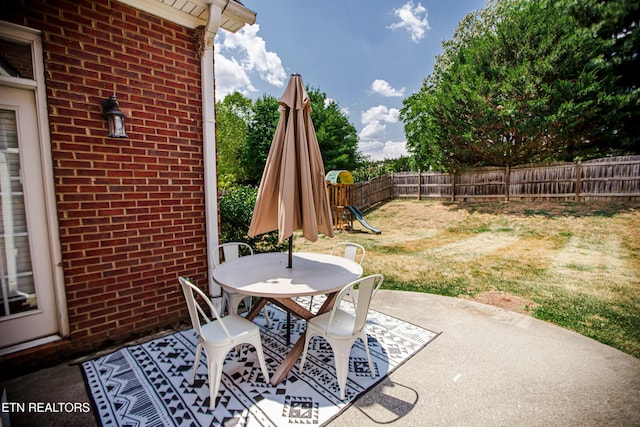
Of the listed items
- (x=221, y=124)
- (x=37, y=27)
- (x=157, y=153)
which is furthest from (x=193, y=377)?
(x=221, y=124)

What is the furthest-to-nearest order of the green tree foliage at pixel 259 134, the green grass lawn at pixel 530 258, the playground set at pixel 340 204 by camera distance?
the green tree foliage at pixel 259 134 → the playground set at pixel 340 204 → the green grass lawn at pixel 530 258

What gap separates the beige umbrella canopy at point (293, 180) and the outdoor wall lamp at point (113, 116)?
4.73 ft

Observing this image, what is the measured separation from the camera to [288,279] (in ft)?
7.99

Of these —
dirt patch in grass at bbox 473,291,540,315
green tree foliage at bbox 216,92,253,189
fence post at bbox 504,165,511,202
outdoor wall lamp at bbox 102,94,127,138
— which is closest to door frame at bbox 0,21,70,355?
outdoor wall lamp at bbox 102,94,127,138

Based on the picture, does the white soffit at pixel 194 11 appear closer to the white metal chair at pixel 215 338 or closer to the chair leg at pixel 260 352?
the white metal chair at pixel 215 338

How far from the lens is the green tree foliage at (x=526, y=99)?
31.9ft

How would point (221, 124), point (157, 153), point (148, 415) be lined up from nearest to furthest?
1. point (148, 415)
2. point (157, 153)
3. point (221, 124)

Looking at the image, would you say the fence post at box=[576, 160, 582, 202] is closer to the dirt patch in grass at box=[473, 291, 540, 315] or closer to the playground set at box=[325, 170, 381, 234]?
the playground set at box=[325, 170, 381, 234]

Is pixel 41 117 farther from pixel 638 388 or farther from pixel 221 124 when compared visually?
pixel 221 124

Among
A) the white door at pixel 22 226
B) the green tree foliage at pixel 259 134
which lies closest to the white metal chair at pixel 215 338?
the white door at pixel 22 226

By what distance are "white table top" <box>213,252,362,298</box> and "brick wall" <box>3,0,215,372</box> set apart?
967 millimetres

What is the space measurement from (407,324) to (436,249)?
16.1ft

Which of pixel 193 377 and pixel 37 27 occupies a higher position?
pixel 37 27

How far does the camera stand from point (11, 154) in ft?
7.71
